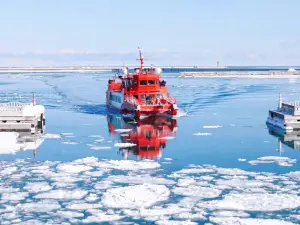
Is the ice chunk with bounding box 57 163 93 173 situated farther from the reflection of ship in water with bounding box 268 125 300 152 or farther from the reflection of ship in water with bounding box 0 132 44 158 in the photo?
the reflection of ship in water with bounding box 268 125 300 152

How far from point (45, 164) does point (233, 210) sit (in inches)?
387

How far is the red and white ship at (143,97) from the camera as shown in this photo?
40656 millimetres

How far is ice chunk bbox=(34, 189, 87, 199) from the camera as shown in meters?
16.1

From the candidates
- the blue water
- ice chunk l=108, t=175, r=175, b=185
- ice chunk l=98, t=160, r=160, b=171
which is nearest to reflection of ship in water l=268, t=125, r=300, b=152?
the blue water

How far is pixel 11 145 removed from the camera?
26.5 m

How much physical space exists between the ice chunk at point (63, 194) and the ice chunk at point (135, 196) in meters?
0.84

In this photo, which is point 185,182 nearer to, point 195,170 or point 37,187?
point 195,170

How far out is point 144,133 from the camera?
31875 millimetres

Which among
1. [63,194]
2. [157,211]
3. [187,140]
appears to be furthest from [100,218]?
[187,140]

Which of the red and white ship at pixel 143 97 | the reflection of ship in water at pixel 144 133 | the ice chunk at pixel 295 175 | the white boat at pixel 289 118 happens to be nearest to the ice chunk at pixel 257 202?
the ice chunk at pixel 295 175

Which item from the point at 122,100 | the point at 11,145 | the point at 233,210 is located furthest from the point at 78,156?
the point at 122,100

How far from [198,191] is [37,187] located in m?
5.57

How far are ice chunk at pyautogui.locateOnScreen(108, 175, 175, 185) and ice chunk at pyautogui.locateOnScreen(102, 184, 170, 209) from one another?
29.3 inches

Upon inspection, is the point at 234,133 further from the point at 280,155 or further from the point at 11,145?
the point at 11,145
